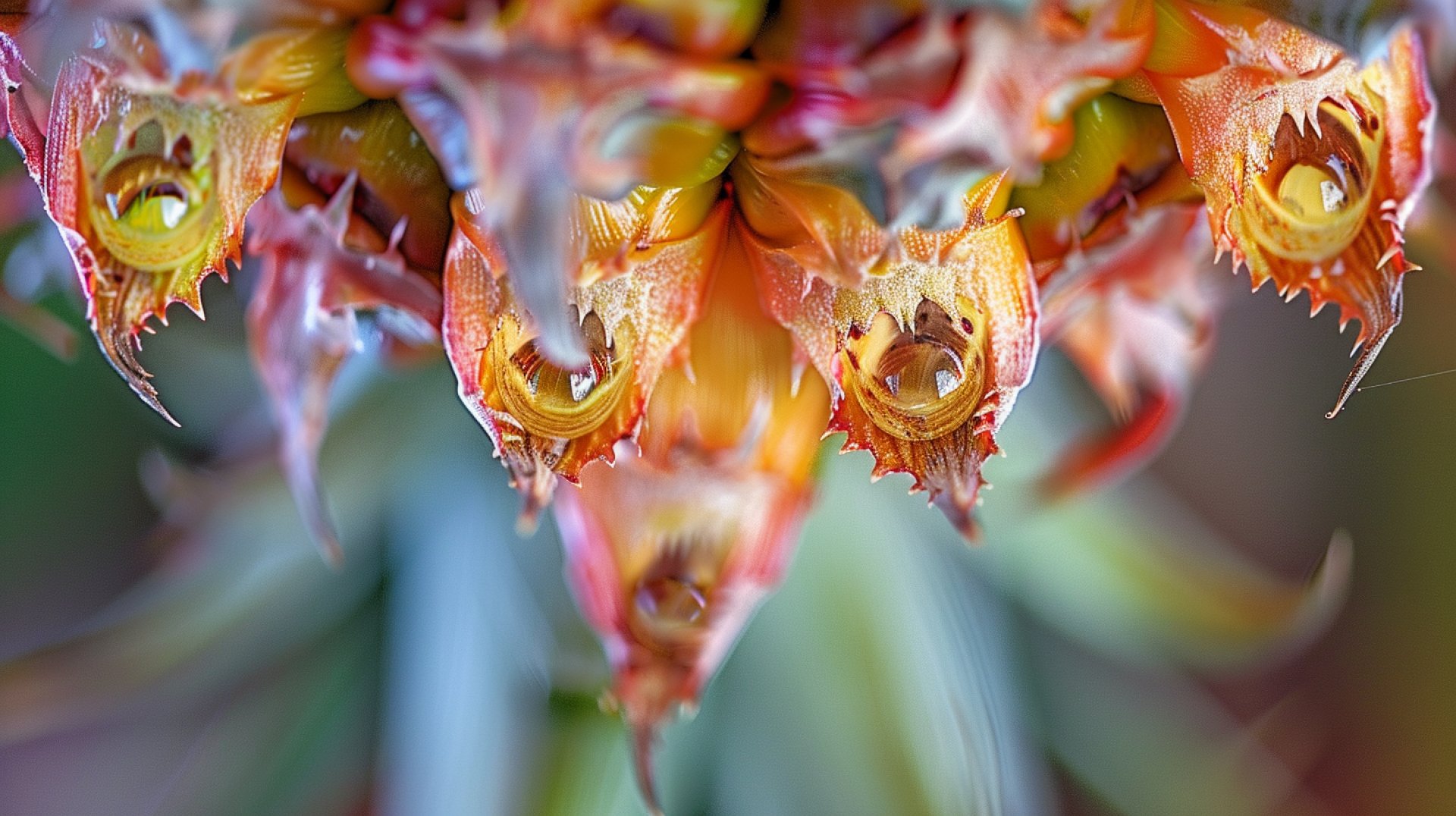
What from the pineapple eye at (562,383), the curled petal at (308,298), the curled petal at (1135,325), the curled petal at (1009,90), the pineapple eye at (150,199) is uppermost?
the curled petal at (1009,90)

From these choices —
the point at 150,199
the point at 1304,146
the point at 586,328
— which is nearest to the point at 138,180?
the point at 150,199

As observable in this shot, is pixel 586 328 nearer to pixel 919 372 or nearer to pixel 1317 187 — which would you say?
pixel 919 372

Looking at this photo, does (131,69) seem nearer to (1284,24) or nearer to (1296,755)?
(1284,24)

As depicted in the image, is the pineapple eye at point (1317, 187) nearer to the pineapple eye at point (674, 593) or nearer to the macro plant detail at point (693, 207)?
the macro plant detail at point (693, 207)

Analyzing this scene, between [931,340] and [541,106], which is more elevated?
[541,106]

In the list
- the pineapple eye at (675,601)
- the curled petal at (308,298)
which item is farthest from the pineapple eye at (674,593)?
the curled petal at (308,298)

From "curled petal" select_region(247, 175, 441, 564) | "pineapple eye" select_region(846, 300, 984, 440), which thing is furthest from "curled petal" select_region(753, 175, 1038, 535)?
"curled petal" select_region(247, 175, 441, 564)

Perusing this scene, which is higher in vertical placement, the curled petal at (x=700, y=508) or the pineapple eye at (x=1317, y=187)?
the pineapple eye at (x=1317, y=187)
